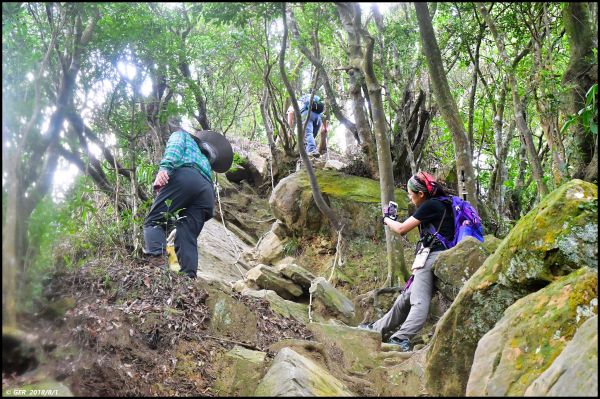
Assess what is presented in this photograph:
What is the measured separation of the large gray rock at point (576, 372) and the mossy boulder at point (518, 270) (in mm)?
1069

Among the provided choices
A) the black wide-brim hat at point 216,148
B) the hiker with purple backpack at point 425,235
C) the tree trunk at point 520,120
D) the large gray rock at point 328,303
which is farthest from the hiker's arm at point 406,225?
the tree trunk at point 520,120

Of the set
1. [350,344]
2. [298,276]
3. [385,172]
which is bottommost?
[350,344]

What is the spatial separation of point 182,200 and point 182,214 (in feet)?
0.69

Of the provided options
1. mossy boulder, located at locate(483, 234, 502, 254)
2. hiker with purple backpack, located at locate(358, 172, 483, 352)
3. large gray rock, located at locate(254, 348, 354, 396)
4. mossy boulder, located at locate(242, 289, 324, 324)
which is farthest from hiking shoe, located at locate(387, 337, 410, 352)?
large gray rock, located at locate(254, 348, 354, 396)

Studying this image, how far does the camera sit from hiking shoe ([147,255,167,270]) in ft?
18.5

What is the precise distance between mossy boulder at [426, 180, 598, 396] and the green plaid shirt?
3294 mm

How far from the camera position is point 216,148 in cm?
701

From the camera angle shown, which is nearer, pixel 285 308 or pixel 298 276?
pixel 285 308

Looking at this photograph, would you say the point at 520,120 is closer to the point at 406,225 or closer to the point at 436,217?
the point at 436,217

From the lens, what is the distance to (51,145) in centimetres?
330

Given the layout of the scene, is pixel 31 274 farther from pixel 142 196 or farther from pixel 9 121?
pixel 142 196

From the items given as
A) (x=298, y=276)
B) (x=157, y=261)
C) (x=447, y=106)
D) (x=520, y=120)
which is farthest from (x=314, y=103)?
(x=157, y=261)

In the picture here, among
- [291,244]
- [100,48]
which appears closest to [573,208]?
[100,48]

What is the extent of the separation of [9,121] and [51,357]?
1237mm
